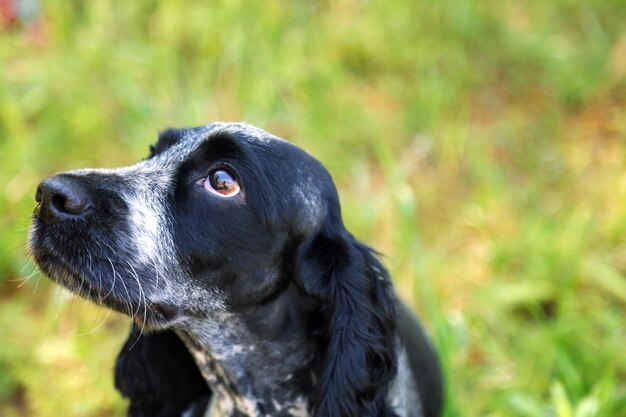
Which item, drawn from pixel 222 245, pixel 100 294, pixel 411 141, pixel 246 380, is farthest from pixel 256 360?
pixel 411 141

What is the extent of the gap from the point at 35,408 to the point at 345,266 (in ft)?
7.01

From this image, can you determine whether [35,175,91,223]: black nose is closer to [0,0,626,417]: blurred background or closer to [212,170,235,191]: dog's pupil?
[212,170,235,191]: dog's pupil

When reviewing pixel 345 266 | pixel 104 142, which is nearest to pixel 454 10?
pixel 104 142

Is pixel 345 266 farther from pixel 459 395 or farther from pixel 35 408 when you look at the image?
pixel 35 408

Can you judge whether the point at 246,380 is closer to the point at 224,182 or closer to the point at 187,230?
the point at 187,230

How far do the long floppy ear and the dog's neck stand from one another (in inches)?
4.8

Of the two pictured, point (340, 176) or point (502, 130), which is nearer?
point (340, 176)

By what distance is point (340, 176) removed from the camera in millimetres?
4945

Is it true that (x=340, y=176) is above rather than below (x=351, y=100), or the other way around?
below

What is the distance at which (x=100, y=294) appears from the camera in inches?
92.9

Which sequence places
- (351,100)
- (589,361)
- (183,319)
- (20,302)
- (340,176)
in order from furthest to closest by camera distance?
(351,100) < (340,176) < (20,302) < (589,361) < (183,319)

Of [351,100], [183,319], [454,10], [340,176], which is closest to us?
[183,319]

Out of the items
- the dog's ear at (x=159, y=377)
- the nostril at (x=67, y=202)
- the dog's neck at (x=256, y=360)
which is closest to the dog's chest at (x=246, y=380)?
the dog's neck at (x=256, y=360)

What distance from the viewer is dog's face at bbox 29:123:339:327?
2.30 m
